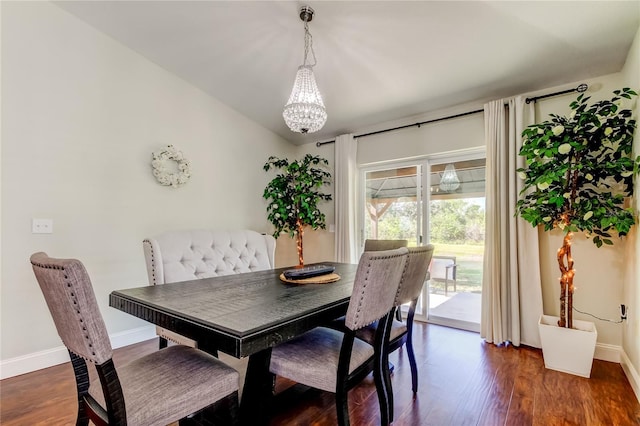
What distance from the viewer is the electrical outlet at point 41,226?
2428mm

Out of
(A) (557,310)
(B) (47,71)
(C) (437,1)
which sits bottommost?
(A) (557,310)

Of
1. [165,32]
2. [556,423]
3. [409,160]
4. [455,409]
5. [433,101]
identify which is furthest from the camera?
[409,160]

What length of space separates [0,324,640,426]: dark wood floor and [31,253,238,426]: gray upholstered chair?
2.24ft

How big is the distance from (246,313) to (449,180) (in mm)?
3035

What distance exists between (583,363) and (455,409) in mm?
1209

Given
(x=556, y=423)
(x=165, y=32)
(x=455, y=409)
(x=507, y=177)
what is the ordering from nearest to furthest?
(x=556, y=423) < (x=455, y=409) < (x=165, y=32) < (x=507, y=177)

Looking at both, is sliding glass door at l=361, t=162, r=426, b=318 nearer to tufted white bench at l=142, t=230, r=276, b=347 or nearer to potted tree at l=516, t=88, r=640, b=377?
potted tree at l=516, t=88, r=640, b=377

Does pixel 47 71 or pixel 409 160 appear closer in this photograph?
pixel 47 71

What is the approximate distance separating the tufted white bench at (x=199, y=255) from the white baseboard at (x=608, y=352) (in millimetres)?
2899

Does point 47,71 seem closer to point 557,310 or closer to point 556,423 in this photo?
point 556,423

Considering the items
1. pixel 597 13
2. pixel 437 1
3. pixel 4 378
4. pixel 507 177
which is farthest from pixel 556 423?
pixel 4 378

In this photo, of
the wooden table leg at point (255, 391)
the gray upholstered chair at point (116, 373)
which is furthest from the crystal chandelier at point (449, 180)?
the gray upholstered chair at point (116, 373)

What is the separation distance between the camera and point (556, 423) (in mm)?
1733

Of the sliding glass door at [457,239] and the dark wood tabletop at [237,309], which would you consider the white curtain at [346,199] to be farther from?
the dark wood tabletop at [237,309]
